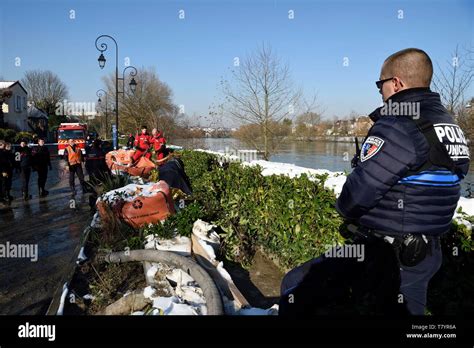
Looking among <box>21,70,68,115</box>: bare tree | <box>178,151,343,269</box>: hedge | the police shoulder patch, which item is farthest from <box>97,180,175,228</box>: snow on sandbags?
<box>21,70,68,115</box>: bare tree

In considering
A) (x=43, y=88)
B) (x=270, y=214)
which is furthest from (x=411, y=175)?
(x=43, y=88)

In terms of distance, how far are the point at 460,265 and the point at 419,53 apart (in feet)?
5.01

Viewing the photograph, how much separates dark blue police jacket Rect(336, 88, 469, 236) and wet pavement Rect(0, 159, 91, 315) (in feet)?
12.5

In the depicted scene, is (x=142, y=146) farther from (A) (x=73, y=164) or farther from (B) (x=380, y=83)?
(B) (x=380, y=83)

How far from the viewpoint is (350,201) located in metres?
2.19

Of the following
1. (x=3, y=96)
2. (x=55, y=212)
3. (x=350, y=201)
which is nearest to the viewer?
(x=350, y=201)

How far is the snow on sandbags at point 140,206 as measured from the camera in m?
5.64

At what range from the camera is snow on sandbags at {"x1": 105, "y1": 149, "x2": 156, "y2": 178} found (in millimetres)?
11797

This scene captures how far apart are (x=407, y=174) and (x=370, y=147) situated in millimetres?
257

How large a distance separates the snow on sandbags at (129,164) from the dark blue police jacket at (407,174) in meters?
10.1

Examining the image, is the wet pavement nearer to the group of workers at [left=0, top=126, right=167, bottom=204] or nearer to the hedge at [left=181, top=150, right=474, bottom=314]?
the group of workers at [left=0, top=126, right=167, bottom=204]

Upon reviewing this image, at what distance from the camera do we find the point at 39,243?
6.44 meters

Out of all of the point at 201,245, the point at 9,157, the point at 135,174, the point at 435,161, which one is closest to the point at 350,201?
the point at 435,161

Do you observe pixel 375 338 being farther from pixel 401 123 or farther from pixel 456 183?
pixel 401 123
